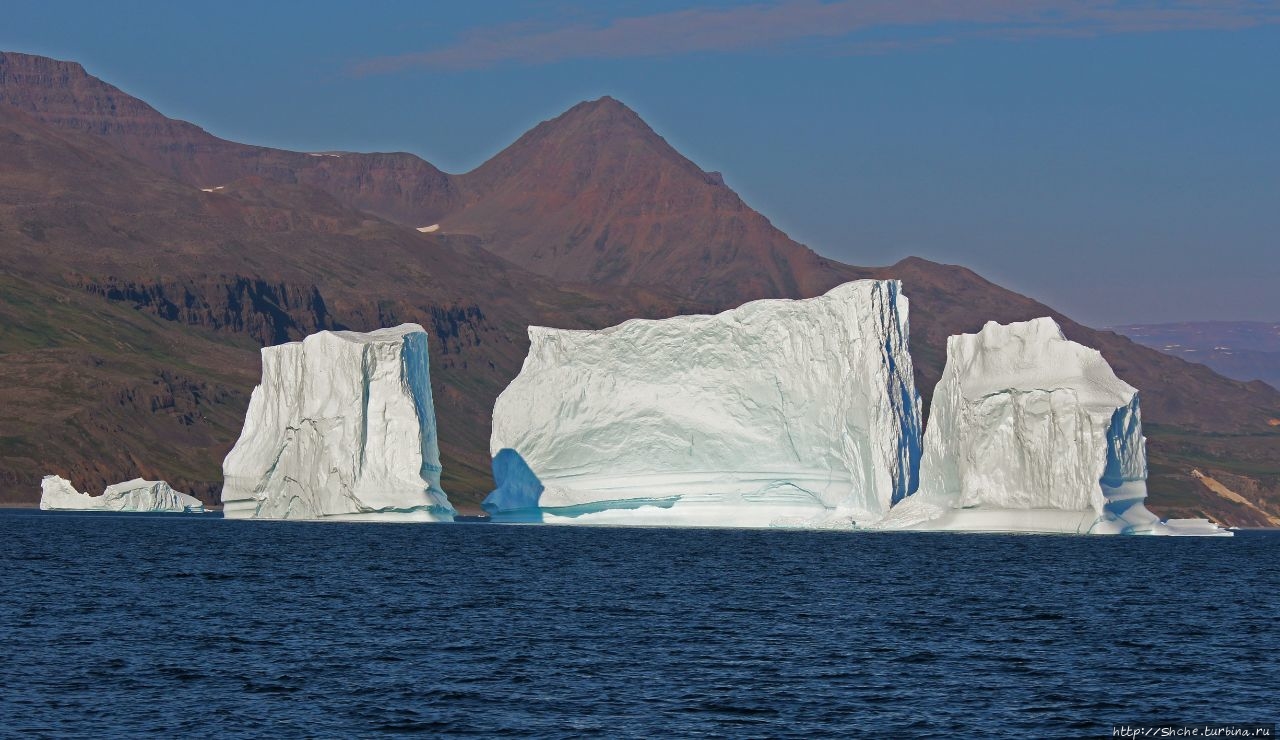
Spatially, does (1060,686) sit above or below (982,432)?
below

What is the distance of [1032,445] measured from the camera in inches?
3031

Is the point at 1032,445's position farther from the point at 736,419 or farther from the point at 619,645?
the point at 619,645

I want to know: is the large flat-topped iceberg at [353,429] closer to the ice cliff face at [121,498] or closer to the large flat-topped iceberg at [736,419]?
the large flat-topped iceberg at [736,419]

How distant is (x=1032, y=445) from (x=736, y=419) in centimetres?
1471

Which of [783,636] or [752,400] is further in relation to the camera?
[752,400]

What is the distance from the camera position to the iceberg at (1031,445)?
76.3m

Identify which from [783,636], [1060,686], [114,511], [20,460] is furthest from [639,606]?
[20,460]

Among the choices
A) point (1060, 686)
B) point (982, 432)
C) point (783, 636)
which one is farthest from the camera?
point (982, 432)

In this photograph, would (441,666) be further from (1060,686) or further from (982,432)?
(982,432)

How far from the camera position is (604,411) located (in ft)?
278

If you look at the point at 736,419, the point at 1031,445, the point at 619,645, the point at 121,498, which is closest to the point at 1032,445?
the point at 1031,445

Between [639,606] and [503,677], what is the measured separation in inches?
590

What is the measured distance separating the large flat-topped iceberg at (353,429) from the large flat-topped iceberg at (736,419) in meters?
5.58

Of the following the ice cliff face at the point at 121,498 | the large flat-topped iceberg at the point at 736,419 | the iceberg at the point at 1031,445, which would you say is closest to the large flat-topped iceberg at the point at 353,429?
the large flat-topped iceberg at the point at 736,419
